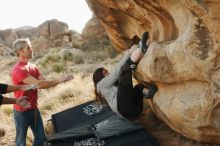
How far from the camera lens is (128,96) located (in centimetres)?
619

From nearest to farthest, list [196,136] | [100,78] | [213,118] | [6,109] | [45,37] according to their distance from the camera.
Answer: [213,118] → [196,136] → [100,78] → [6,109] → [45,37]

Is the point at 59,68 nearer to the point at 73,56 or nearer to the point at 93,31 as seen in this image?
the point at 73,56

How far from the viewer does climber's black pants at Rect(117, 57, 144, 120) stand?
598 cm

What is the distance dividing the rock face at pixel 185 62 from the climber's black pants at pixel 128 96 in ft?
0.65

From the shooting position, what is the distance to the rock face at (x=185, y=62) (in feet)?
16.1

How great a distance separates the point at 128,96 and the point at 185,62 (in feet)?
4.19

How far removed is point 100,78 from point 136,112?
88 centimetres

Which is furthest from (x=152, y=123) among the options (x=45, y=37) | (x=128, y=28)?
(x=45, y=37)

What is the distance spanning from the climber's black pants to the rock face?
20 cm

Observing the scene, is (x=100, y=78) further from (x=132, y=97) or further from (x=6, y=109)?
(x=6, y=109)

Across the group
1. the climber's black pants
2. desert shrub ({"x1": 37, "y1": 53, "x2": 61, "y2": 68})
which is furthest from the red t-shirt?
desert shrub ({"x1": 37, "y1": 53, "x2": 61, "y2": 68})

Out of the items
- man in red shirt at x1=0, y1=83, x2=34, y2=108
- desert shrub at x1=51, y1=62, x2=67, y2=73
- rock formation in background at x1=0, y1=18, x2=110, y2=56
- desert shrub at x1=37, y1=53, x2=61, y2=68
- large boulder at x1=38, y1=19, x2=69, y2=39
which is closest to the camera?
man in red shirt at x1=0, y1=83, x2=34, y2=108

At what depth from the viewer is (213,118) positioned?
521 cm

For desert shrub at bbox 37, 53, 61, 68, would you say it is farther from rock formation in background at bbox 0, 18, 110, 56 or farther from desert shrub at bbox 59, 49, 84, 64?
rock formation in background at bbox 0, 18, 110, 56
